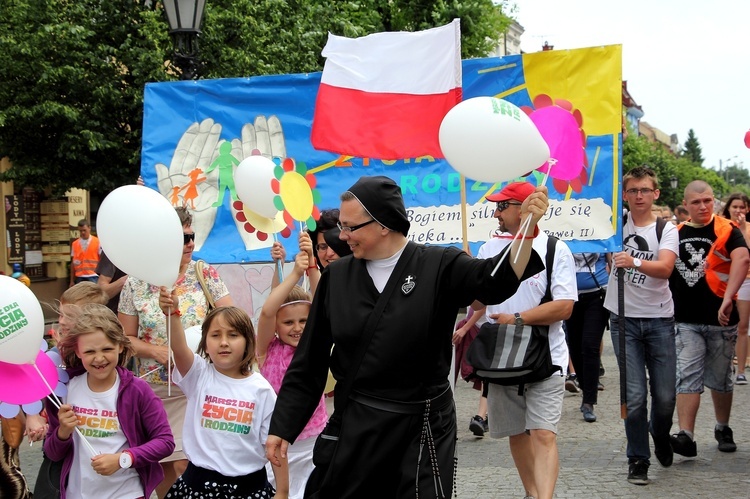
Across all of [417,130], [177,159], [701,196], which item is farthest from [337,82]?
[701,196]

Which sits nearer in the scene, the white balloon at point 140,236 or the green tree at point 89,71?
the white balloon at point 140,236

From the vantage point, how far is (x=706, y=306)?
24.7 ft

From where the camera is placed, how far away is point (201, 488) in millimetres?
4508

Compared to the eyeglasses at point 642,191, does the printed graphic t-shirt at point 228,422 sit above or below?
below

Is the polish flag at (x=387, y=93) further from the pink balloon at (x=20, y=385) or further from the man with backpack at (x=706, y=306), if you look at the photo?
the pink balloon at (x=20, y=385)

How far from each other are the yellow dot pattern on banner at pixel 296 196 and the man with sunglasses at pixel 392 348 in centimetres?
168

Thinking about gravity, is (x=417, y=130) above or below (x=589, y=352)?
above

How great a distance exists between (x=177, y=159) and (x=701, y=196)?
427 centimetres

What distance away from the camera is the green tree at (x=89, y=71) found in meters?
13.9

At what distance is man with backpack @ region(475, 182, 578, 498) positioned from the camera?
5.69 meters

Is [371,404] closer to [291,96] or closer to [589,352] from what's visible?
[291,96]

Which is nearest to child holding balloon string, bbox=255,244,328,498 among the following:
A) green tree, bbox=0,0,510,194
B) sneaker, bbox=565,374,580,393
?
sneaker, bbox=565,374,580,393

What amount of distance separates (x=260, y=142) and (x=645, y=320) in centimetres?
349

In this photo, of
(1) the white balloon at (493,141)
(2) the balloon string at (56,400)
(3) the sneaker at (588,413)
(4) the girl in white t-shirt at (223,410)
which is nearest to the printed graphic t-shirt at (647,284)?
(3) the sneaker at (588,413)
